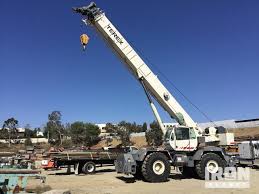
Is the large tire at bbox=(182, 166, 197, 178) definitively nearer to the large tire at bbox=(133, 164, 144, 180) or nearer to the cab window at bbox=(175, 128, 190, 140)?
the cab window at bbox=(175, 128, 190, 140)

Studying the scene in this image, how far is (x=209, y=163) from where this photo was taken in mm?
21172

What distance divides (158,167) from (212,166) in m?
3.34

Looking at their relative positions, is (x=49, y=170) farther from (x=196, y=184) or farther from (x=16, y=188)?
(x=16, y=188)

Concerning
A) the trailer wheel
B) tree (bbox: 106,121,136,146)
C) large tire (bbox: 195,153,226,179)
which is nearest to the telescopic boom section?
large tire (bbox: 195,153,226,179)

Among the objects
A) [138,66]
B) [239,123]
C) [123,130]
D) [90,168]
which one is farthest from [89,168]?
[123,130]

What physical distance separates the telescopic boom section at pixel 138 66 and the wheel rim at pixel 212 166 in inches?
94.6

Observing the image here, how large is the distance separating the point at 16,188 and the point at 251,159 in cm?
2068

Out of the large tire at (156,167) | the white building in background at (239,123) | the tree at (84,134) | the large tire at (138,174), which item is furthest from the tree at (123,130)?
the large tire at (156,167)

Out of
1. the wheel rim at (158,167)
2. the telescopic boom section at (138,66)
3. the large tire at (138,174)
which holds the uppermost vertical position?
the telescopic boom section at (138,66)

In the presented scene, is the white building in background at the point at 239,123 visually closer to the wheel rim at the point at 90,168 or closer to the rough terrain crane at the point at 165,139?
the wheel rim at the point at 90,168

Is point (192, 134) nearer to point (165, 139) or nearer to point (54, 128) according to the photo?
point (165, 139)

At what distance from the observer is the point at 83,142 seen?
104562mm

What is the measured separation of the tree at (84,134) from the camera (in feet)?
341

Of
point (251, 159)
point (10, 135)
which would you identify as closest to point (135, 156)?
point (251, 159)
